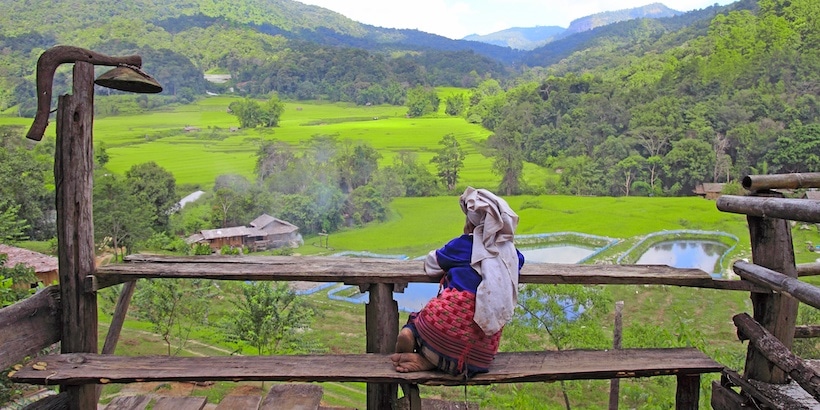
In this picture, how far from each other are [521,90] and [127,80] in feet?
123

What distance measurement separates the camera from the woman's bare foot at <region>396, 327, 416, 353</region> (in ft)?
6.26

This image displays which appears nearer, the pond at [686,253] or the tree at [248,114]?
the pond at [686,253]

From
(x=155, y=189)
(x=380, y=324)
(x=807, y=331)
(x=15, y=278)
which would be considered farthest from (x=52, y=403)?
(x=155, y=189)

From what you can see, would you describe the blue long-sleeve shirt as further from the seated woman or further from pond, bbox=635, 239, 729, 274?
pond, bbox=635, 239, 729, 274

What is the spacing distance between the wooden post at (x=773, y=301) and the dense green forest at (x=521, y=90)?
23103 millimetres

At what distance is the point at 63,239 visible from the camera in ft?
7.27

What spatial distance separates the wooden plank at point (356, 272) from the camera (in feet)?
7.00

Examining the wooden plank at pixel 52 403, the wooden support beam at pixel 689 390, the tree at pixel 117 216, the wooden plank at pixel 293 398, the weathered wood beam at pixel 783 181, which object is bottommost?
the tree at pixel 117 216

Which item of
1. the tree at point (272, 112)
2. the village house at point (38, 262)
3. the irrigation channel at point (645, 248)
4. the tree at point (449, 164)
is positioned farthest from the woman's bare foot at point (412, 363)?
the tree at point (272, 112)

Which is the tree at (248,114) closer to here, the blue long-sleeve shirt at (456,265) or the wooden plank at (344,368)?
the wooden plank at (344,368)

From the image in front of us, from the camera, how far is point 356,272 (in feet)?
7.00

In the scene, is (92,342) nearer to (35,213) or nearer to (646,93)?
(35,213)

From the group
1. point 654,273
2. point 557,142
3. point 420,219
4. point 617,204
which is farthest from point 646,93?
point 654,273

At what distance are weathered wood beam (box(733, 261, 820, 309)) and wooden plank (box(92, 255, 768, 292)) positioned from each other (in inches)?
2.2
